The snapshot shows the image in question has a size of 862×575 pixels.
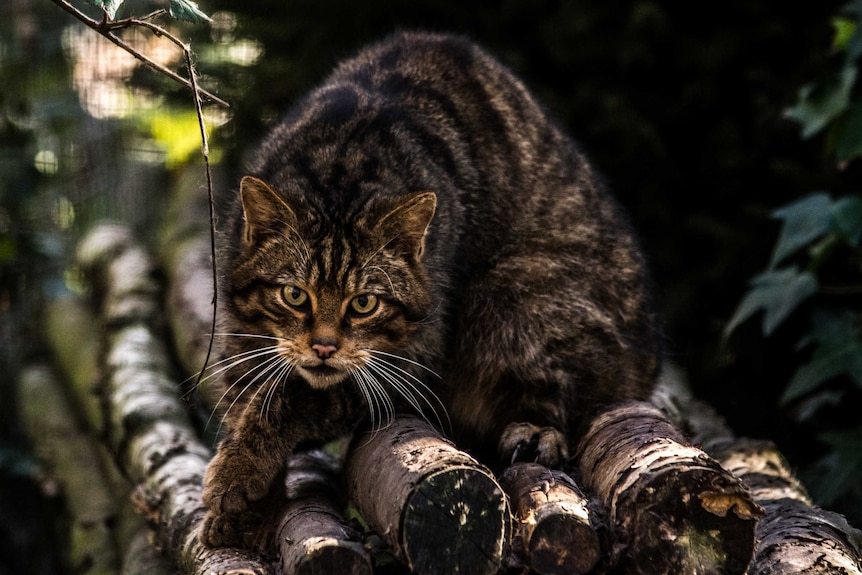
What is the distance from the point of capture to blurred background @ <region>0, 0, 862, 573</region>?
17.2 feet

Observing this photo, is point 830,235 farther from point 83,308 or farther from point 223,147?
point 83,308

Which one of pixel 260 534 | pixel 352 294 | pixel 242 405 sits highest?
pixel 352 294

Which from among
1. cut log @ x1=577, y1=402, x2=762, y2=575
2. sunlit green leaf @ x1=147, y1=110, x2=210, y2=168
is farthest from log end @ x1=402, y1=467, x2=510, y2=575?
sunlit green leaf @ x1=147, y1=110, x2=210, y2=168

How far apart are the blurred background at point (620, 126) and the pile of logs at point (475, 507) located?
95cm

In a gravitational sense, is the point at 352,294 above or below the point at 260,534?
above

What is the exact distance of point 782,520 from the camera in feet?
9.09

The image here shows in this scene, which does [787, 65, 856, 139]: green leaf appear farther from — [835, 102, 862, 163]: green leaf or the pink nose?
the pink nose

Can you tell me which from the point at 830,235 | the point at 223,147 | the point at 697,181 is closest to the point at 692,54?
the point at 697,181

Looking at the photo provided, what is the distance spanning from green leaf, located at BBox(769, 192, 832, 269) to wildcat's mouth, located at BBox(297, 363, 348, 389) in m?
2.05

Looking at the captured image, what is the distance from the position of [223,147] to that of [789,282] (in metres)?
3.60

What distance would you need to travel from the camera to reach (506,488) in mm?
2689

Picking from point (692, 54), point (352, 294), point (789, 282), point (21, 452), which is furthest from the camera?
point (692, 54)

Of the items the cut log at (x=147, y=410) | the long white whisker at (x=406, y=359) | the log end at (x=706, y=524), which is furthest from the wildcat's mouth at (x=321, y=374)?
the log end at (x=706, y=524)

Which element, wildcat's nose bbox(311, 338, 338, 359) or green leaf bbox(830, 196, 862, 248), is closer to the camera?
wildcat's nose bbox(311, 338, 338, 359)
